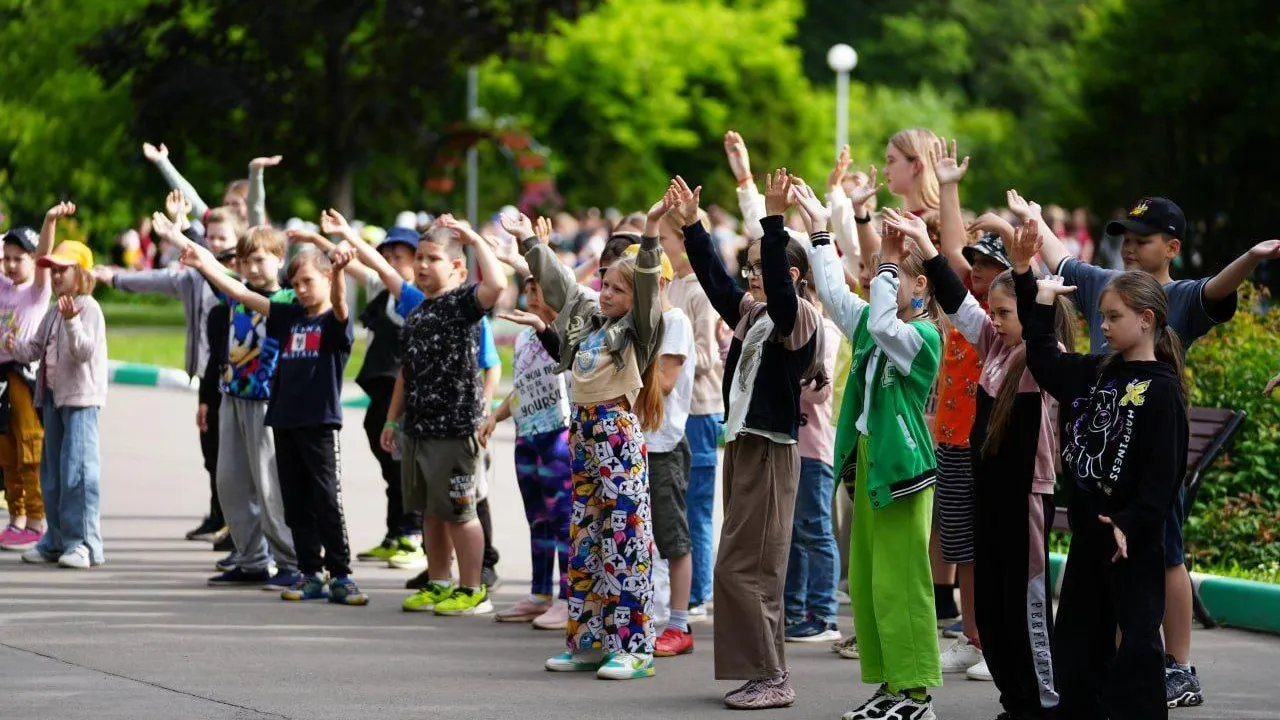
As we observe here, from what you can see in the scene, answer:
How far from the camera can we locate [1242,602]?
29.1 ft

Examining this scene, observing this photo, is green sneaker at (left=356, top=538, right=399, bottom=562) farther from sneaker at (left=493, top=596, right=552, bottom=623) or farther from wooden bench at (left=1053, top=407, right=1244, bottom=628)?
wooden bench at (left=1053, top=407, right=1244, bottom=628)

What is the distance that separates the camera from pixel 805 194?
6824mm

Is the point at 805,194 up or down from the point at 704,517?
up

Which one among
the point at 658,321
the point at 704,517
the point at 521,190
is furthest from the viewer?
the point at 521,190

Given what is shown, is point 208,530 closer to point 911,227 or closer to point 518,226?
point 518,226

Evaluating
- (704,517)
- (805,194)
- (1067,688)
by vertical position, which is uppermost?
A: (805,194)

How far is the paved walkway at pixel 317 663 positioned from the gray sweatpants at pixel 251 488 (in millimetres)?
303

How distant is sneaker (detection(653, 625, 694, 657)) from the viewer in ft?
26.1

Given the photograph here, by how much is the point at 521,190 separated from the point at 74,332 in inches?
1015

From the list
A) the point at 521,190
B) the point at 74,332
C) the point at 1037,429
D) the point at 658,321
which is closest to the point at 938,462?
the point at 1037,429

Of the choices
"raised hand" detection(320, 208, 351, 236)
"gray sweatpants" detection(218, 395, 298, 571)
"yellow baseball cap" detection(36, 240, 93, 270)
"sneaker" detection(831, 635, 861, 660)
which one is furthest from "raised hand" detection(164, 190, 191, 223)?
"sneaker" detection(831, 635, 861, 660)

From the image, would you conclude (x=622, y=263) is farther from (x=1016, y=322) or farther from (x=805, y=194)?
(x=1016, y=322)

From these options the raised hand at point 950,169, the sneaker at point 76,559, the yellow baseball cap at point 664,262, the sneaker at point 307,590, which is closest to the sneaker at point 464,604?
the sneaker at point 307,590

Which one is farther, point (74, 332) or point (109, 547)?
point (109, 547)
